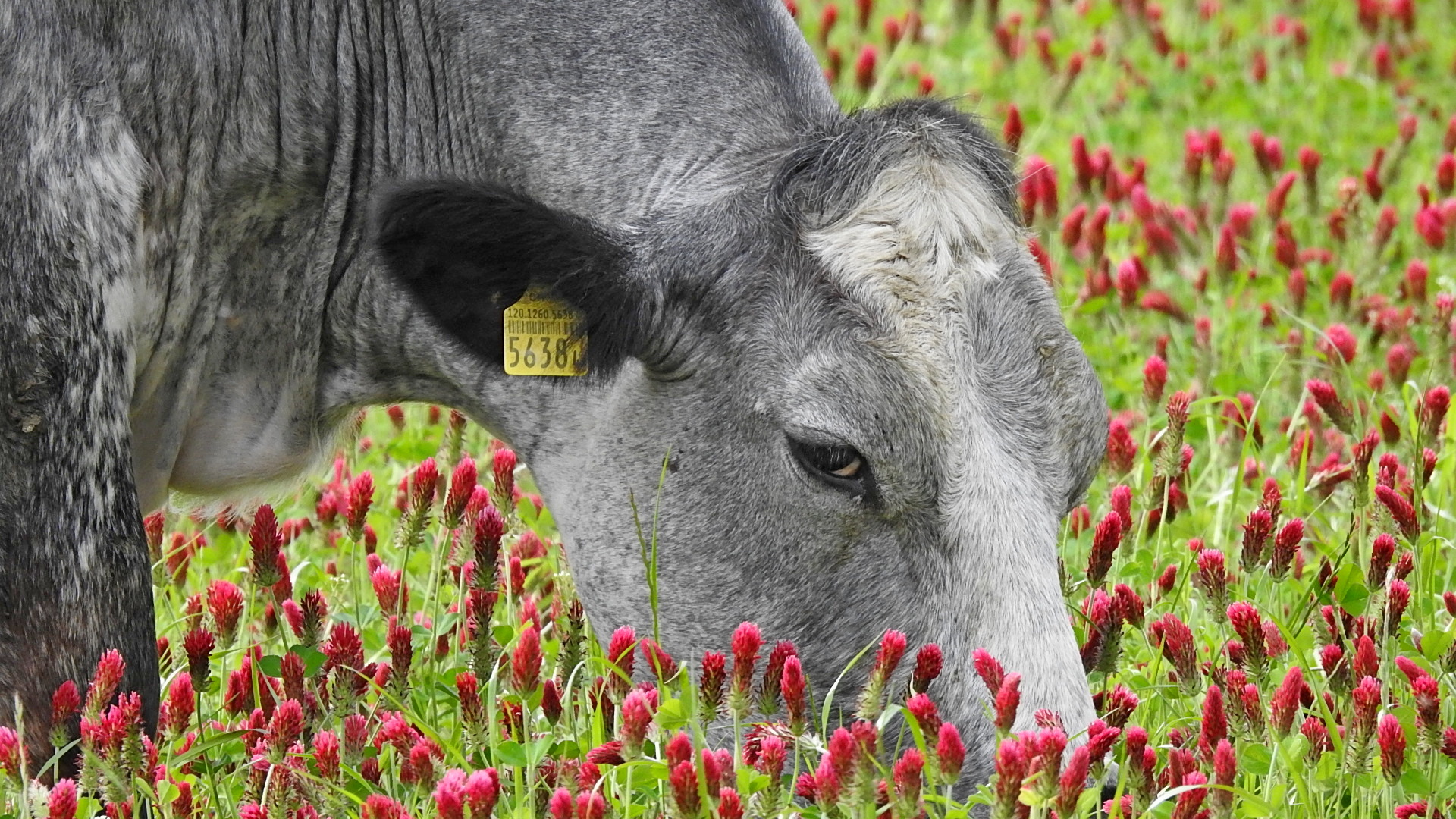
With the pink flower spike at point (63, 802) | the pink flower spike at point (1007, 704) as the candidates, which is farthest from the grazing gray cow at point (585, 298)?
the pink flower spike at point (63, 802)

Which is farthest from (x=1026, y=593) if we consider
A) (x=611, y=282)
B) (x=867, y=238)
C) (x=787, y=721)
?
(x=611, y=282)

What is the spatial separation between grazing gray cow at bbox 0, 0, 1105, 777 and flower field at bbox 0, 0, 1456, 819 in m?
0.18

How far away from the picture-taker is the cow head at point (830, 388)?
3705 millimetres

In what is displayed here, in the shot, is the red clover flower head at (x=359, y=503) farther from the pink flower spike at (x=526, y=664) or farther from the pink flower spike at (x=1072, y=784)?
the pink flower spike at (x=1072, y=784)

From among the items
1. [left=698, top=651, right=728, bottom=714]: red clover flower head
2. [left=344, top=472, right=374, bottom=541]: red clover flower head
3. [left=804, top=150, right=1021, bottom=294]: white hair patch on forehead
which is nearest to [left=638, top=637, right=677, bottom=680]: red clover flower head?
[left=698, top=651, right=728, bottom=714]: red clover flower head

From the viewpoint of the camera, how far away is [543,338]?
13.2ft

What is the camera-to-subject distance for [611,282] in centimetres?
391

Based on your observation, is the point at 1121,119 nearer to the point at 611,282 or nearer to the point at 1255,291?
the point at 1255,291

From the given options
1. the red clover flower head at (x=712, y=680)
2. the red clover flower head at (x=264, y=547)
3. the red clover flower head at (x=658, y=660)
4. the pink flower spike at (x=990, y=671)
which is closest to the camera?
the pink flower spike at (x=990, y=671)

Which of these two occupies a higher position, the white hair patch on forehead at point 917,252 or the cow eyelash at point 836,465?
the white hair patch on forehead at point 917,252

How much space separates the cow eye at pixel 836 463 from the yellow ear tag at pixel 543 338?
21.2 inches

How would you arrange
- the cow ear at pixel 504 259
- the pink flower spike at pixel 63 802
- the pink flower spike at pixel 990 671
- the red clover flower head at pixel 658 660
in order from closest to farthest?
the pink flower spike at pixel 63 802
the pink flower spike at pixel 990 671
the red clover flower head at pixel 658 660
the cow ear at pixel 504 259

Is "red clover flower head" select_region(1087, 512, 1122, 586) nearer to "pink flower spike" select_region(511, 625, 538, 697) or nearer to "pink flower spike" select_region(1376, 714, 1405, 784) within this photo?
"pink flower spike" select_region(1376, 714, 1405, 784)

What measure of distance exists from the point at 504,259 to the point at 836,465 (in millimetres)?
816
